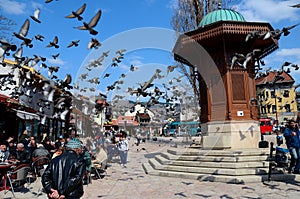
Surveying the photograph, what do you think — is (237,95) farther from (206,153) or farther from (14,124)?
(14,124)

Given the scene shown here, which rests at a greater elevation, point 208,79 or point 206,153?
point 208,79

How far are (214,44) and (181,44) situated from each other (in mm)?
1791

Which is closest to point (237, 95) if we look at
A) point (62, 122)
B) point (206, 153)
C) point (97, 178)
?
point (206, 153)

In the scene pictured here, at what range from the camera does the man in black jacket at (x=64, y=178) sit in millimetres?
3395

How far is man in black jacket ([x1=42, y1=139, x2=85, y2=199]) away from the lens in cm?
339

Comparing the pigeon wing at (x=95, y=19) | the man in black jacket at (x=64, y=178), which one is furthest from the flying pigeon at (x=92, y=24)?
the man in black jacket at (x=64, y=178)

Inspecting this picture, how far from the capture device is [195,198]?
639 centimetres

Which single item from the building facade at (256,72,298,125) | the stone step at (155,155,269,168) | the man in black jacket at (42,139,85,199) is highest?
the building facade at (256,72,298,125)

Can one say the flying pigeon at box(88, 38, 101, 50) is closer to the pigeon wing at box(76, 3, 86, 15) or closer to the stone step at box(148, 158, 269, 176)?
the pigeon wing at box(76, 3, 86, 15)

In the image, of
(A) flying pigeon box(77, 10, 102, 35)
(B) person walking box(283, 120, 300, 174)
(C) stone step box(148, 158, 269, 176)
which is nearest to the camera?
(A) flying pigeon box(77, 10, 102, 35)

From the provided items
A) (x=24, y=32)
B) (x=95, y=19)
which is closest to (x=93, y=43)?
(x=95, y=19)

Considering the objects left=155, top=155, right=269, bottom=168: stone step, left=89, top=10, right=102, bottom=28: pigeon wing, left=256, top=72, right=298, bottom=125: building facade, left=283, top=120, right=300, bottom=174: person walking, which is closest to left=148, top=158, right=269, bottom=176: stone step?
left=155, top=155, right=269, bottom=168: stone step

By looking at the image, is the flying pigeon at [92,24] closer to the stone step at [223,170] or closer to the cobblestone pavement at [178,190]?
the cobblestone pavement at [178,190]

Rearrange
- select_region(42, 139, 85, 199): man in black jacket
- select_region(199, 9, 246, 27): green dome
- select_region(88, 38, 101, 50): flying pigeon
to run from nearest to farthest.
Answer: select_region(42, 139, 85, 199): man in black jacket
select_region(88, 38, 101, 50): flying pigeon
select_region(199, 9, 246, 27): green dome
